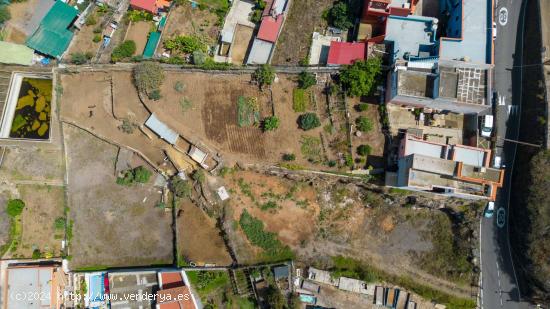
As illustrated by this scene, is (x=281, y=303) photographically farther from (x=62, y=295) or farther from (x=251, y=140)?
(x=62, y=295)

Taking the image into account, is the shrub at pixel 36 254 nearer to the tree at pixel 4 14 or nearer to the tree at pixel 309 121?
the tree at pixel 4 14

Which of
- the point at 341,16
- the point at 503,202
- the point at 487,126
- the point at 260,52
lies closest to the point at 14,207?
the point at 260,52

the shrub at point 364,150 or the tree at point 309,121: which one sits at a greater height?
the tree at point 309,121

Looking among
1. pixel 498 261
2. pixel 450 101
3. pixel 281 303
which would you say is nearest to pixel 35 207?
pixel 281 303

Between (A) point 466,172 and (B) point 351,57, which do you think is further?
(B) point 351,57

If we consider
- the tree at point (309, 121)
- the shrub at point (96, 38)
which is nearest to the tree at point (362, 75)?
the tree at point (309, 121)

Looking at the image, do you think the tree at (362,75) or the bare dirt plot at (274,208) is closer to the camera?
the tree at (362,75)

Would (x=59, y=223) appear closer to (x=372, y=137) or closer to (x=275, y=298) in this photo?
(x=275, y=298)
